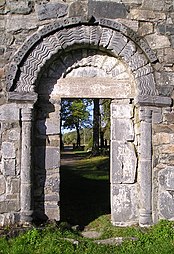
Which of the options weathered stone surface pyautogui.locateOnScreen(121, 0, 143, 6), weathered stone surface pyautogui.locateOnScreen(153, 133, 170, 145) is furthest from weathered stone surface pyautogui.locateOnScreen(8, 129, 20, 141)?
weathered stone surface pyautogui.locateOnScreen(121, 0, 143, 6)

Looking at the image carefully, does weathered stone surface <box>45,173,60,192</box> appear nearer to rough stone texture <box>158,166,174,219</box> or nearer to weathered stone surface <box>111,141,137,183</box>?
weathered stone surface <box>111,141,137,183</box>

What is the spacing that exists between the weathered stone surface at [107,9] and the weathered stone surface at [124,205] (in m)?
2.83


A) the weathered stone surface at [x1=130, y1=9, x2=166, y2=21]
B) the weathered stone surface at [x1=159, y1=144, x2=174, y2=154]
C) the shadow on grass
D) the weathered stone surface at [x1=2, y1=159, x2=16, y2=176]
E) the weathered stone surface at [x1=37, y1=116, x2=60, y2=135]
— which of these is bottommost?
the shadow on grass

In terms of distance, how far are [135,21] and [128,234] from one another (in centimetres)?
344

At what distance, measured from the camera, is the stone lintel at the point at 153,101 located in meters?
5.70

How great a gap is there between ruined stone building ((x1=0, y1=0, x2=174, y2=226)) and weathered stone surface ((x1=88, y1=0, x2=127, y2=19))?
16 millimetres

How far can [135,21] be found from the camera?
583cm

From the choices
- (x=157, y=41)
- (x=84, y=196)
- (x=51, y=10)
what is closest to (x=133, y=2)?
(x=157, y=41)

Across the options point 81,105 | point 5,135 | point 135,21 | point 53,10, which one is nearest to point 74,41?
point 53,10

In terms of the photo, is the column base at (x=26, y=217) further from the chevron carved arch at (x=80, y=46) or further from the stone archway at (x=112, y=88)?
the chevron carved arch at (x=80, y=46)

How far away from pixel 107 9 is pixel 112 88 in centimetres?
130

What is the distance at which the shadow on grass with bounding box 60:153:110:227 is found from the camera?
6.85 metres

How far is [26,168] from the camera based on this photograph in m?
5.45

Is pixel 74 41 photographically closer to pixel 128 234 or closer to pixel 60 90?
pixel 60 90
